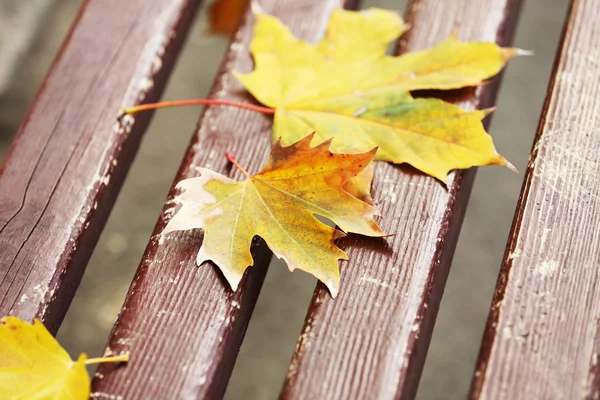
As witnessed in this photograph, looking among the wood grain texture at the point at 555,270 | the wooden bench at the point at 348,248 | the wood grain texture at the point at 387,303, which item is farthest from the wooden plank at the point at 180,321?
the wood grain texture at the point at 555,270

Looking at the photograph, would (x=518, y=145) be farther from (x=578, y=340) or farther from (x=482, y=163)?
(x=578, y=340)

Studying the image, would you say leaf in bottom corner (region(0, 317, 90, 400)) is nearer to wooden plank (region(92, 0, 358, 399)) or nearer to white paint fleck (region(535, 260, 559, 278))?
wooden plank (region(92, 0, 358, 399))

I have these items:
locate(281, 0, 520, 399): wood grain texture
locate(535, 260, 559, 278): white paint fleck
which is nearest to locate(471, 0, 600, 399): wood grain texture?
locate(535, 260, 559, 278): white paint fleck

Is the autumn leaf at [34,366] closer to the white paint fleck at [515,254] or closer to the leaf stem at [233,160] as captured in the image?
the leaf stem at [233,160]

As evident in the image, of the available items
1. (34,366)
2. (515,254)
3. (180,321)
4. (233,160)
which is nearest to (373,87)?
(233,160)

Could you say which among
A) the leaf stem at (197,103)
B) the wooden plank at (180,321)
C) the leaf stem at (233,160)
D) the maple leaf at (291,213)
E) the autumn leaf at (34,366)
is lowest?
the autumn leaf at (34,366)

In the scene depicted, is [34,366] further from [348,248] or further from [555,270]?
[555,270]

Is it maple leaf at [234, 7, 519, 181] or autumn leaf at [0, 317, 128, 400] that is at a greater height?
maple leaf at [234, 7, 519, 181]
